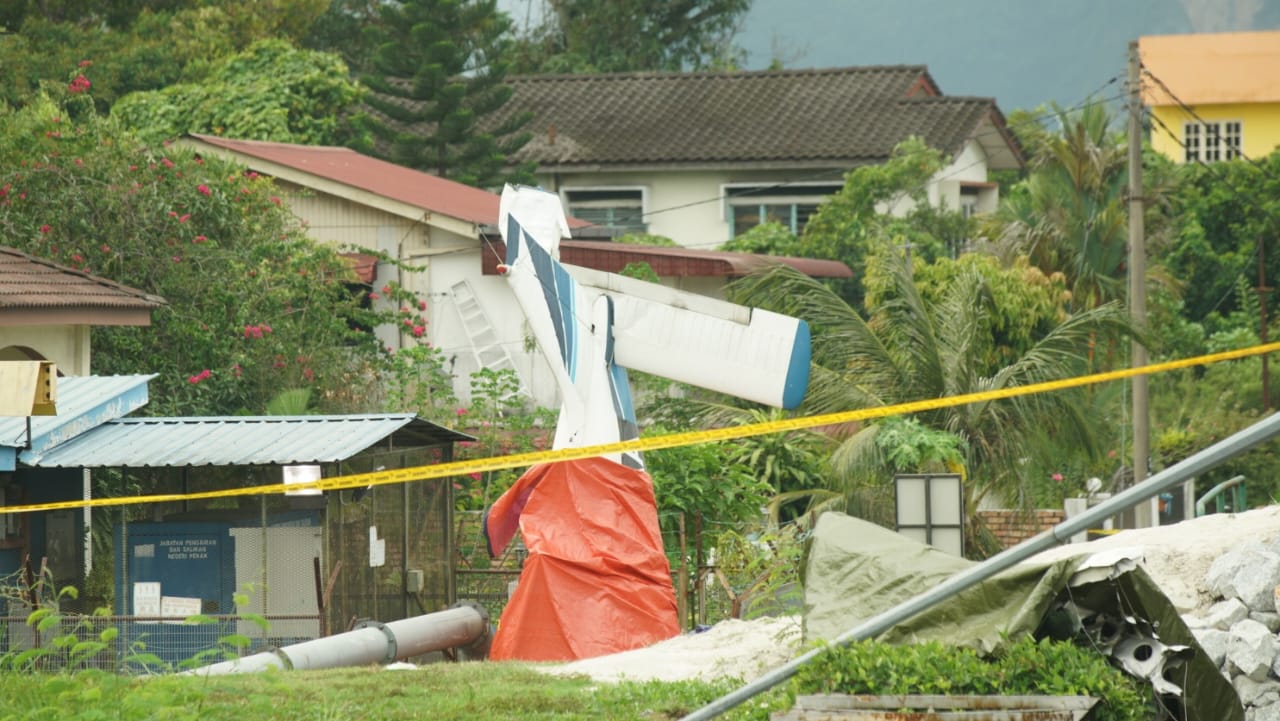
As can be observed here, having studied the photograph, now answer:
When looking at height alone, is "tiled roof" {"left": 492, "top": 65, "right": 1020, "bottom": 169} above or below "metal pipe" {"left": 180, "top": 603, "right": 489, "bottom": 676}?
above

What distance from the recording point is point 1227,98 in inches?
2218

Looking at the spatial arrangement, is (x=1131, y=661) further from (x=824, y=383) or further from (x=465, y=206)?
(x=465, y=206)

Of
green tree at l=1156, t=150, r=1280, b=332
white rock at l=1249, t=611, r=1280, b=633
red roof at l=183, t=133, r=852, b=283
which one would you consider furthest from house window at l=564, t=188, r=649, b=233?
white rock at l=1249, t=611, r=1280, b=633

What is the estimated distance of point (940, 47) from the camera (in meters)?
182

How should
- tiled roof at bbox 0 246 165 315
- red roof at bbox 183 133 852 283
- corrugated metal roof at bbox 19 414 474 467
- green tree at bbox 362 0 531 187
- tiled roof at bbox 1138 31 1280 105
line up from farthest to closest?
tiled roof at bbox 1138 31 1280 105, green tree at bbox 362 0 531 187, red roof at bbox 183 133 852 283, tiled roof at bbox 0 246 165 315, corrugated metal roof at bbox 19 414 474 467

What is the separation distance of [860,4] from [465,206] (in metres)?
160

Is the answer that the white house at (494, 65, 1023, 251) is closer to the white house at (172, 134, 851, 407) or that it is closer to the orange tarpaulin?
the white house at (172, 134, 851, 407)

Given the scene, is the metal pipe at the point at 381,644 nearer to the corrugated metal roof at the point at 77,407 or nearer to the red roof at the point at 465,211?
the corrugated metal roof at the point at 77,407

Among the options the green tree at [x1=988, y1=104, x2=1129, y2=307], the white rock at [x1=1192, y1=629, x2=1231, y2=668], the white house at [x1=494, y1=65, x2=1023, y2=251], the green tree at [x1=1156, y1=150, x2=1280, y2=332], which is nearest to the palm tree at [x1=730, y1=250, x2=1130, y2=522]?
the white rock at [x1=1192, y1=629, x2=1231, y2=668]

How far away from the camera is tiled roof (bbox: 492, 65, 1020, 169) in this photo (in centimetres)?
3612

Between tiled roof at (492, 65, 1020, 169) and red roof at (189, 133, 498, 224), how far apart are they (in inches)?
279

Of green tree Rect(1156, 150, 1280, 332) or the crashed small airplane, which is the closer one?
the crashed small airplane

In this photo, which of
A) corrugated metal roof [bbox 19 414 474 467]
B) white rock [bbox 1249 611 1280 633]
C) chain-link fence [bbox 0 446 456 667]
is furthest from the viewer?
corrugated metal roof [bbox 19 414 474 467]

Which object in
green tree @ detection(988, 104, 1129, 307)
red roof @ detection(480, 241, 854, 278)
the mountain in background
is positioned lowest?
red roof @ detection(480, 241, 854, 278)
